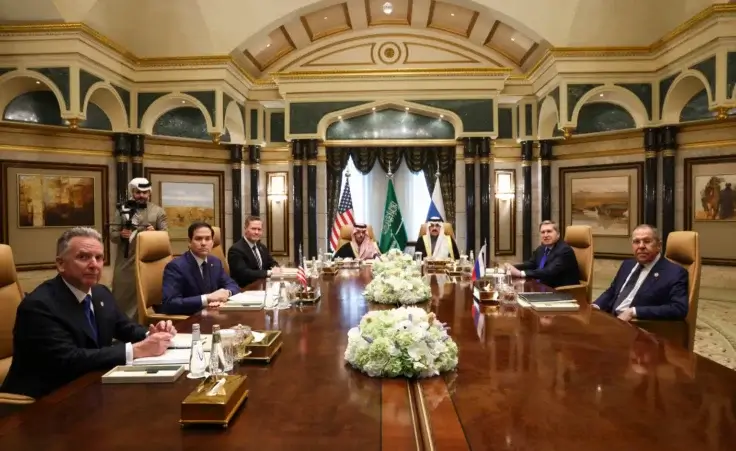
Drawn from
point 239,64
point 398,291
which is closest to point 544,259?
point 398,291

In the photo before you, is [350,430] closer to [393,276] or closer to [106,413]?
[106,413]

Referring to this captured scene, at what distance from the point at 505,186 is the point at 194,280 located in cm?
710

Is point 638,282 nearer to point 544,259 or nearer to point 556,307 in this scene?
point 556,307

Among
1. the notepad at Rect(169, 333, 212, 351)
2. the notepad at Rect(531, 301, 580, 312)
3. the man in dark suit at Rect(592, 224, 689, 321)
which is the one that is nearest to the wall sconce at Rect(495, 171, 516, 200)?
the man in dark suit at Rect(592, 224, 689, 321)

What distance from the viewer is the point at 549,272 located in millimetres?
4582

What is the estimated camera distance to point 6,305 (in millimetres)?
2367

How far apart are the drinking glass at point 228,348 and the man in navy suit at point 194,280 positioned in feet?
4.46

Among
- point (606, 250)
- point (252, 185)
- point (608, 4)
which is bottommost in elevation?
point (606, 250)

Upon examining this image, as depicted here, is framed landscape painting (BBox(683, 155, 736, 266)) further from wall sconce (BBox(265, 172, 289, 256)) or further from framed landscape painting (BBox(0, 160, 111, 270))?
framed landscape painting (BBox(0, 160, 111, 270))

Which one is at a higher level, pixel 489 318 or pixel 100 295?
pixel 100 295

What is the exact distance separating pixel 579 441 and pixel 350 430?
55 centimetres

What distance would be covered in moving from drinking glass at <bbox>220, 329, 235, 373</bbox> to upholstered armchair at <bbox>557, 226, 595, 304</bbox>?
11.5 feet

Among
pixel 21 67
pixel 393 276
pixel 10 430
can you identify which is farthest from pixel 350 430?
pixel 21 67

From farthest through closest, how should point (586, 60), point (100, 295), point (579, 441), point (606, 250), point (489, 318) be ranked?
1. point (606, 250)
2. point (586, 60)
3. point (489, 318)
4. point (100, 295)
5. point (579, 441)
